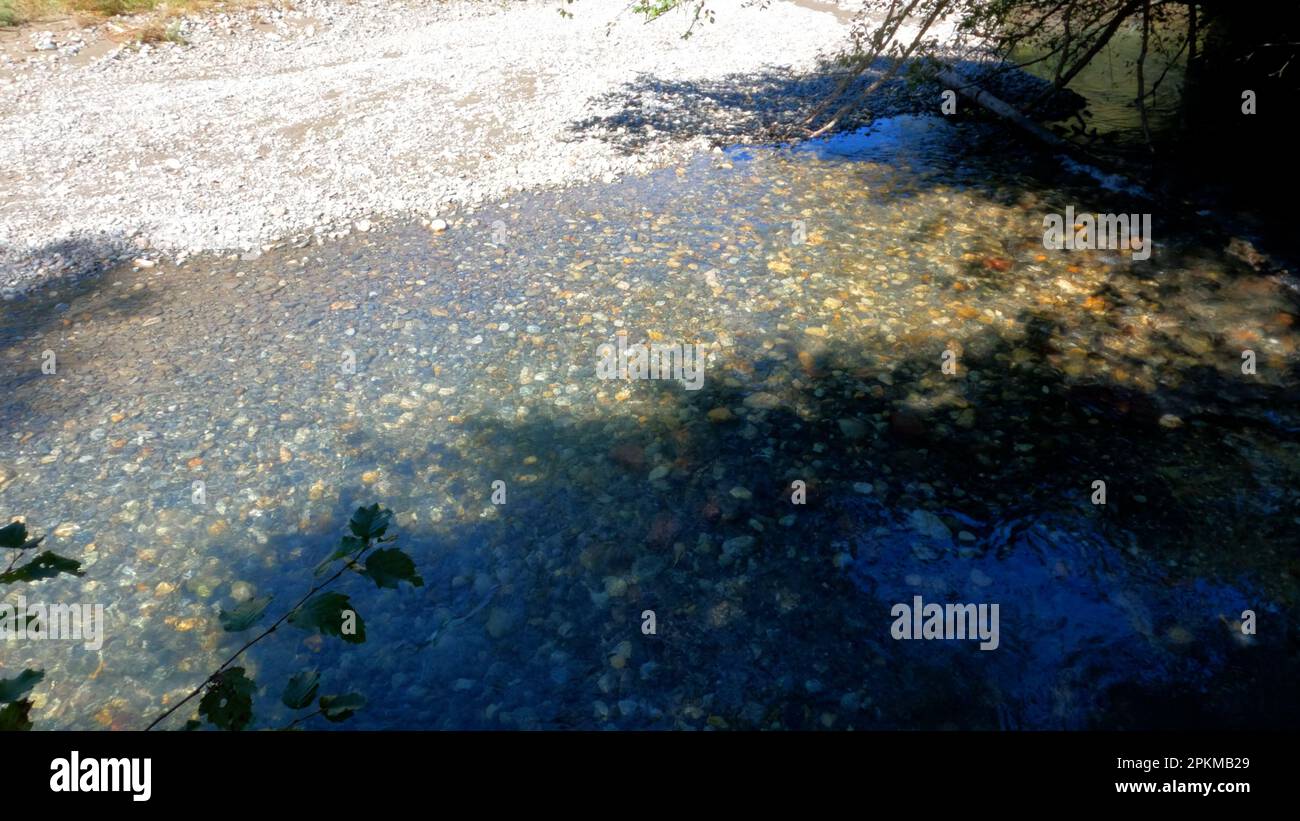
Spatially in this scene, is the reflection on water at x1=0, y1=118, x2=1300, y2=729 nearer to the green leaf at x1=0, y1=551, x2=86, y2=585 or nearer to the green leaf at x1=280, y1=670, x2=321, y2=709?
the green leaf at x1=280, y1=670, x2=321, y2=709

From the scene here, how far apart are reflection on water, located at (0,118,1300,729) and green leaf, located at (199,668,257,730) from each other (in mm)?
2050

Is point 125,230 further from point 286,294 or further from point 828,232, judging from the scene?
point 828,232

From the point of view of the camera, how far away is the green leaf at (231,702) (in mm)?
2113

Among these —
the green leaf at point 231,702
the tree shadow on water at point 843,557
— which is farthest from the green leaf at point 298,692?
the tree shadow on water at point 843,557

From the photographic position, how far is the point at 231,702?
2.14 meters

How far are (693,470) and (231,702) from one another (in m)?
3.82

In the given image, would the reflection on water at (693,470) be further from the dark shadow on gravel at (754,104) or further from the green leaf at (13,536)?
the dark shadow on gravel at (754,104)

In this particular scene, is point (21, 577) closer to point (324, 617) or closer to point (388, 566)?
point (324, 617)

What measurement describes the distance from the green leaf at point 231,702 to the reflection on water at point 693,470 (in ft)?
6.73

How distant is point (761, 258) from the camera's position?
27.5ft

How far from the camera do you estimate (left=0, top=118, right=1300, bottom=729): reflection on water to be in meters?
4.25

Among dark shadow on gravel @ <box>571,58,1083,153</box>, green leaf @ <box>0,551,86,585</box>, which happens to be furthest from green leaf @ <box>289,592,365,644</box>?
dark shadow on gravel @ <box>571,58,1083,153</box>

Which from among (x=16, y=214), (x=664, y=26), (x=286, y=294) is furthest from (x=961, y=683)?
(x=664, y=26)

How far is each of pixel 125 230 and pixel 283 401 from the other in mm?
4550
